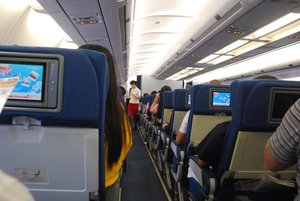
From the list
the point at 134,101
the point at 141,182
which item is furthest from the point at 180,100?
the point at 134,101

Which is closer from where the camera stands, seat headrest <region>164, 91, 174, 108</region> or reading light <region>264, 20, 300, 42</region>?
seat headrest <region>164, 91, 174, 108</region>

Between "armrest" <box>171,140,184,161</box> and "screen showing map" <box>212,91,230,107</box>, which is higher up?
"screen showing map" <box>212,91,230,107</box>

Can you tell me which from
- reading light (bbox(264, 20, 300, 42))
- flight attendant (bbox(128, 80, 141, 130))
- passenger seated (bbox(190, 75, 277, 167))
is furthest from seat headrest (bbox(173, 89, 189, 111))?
flight attendant (bbox(128, 80, 141, 130))

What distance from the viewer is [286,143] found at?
48.8 inches

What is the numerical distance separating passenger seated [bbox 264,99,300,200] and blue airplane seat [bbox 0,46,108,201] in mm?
830

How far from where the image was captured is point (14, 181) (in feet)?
1.63

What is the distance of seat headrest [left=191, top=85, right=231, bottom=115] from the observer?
2980 millimetres

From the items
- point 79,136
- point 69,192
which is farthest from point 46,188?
point 79,136

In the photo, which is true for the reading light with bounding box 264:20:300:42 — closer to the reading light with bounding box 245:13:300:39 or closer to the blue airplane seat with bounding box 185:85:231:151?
the reading light with bounding box 245:13:300:39

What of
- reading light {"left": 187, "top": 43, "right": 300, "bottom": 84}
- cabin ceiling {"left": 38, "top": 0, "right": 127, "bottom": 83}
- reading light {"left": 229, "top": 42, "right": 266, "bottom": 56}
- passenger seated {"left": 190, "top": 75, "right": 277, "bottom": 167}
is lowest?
passenger seated {"left": 190, "top": 75, "right": 277, "bottom": 167}

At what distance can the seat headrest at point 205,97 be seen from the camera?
2.98 m

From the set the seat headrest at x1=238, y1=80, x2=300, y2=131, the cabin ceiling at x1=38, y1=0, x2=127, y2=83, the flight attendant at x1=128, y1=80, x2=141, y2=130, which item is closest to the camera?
the seat headrest at x1=238, y1=80, x2=300, y2=131

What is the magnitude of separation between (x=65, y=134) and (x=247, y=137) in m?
1.23

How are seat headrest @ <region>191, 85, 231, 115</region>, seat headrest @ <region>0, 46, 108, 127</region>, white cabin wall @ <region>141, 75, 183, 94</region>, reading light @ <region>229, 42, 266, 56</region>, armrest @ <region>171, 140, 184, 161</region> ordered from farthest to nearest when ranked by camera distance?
white cabin wall @ <region>141, 75, 183, 94</region> < reading light @ <region>229, 42, 266, 56</region> < armrest @ <region>171, 140, 184, 161</region> < seat headrest @ <region>191, 85, 231, 115</region> < seat headrest @ <region>0, 46, 108, 127</region>
